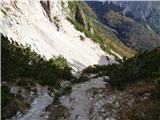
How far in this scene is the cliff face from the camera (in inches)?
2378

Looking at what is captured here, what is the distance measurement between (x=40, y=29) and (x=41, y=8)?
8670mm

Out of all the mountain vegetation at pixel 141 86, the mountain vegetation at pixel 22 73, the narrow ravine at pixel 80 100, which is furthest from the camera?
the mountain vegetation at pixel 22 73

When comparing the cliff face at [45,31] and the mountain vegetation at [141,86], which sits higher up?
the cliff face at [45,31]

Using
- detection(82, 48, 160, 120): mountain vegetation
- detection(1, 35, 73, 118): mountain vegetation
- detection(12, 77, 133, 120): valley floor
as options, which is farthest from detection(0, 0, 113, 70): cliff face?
detection(82, 48, 160, 120): mountain vegetation

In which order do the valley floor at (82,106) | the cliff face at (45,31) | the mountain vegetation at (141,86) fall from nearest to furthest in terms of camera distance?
the mountain vegetation at (141,86), the valley floor at (82,106), the cliff face at (45,31)

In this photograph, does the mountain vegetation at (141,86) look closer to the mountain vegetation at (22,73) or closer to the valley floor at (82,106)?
the valley floor at (82,106)

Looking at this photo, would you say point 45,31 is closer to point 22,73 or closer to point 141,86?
point 22,73

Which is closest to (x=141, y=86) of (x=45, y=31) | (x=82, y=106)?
(x=82, y=106)

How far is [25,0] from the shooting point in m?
69.9

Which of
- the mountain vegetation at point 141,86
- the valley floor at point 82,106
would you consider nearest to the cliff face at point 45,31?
the valley floor at point 82,106

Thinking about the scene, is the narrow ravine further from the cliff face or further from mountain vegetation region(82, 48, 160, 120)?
the cliff face

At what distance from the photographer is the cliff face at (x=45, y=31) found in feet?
198

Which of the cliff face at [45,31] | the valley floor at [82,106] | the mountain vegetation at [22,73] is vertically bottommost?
the valley floor at [82,106]

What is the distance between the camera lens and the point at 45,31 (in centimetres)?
7438
